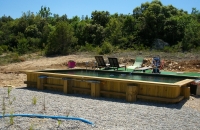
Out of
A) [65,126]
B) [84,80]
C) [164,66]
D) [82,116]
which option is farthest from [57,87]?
[164,66]

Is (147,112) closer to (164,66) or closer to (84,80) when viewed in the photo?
(84,80)

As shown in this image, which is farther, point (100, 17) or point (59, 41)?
point (100, 17)

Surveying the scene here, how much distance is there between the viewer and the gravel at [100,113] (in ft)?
14.6

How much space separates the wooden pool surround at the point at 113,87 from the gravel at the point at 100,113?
0.73ft

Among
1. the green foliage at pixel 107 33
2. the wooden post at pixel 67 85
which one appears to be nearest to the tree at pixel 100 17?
the green foliage at pixel 107 33

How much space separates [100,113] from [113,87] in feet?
5.71

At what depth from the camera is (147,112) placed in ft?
17.8

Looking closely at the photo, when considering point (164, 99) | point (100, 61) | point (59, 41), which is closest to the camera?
point (164, 99)

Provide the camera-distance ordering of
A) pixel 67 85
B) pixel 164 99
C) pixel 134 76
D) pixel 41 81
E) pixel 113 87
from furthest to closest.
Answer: pixel 134 76 < pixel 41 81 < pixel 67 85 < pixel 113 87 < pixel 164 99

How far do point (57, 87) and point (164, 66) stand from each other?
8151mm

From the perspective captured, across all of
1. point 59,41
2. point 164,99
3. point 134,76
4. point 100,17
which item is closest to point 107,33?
point 100,17

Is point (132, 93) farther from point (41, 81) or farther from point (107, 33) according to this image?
point (107, 33)

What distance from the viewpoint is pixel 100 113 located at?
17.4 ft

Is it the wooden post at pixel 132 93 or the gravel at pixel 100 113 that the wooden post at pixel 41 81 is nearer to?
the gravel at pixel 100 113
